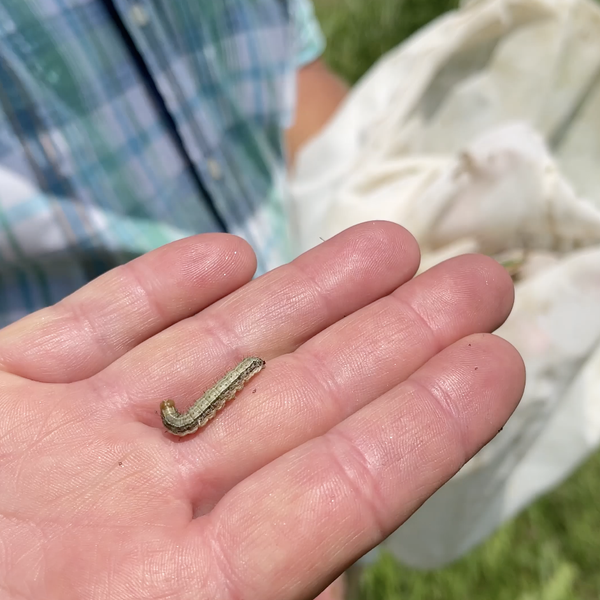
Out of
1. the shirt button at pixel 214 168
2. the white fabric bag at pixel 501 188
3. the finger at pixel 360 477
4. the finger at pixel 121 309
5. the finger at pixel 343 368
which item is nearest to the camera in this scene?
the finger at pixel 360 477

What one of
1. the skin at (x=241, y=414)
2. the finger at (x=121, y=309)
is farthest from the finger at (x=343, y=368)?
the finger at (x=121, y=309)

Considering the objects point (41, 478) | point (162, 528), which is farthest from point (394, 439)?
point (41, 478)

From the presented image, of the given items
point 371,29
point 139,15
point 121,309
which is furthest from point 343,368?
point 371,29

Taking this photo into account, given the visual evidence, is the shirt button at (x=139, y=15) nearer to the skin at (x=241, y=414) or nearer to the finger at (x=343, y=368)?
the skin at (x=241, y=414)

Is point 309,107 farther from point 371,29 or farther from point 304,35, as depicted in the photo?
point 371,29

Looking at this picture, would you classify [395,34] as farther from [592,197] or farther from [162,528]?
[162,528]
